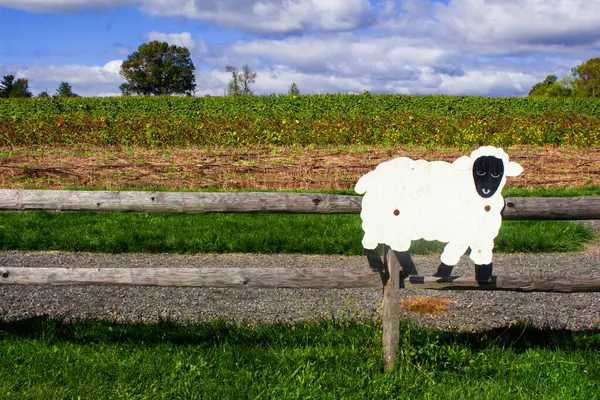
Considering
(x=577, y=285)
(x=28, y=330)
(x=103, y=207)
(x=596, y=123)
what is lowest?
(x=28, y=330)

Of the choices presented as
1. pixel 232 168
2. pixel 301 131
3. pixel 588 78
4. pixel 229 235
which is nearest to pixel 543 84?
pixel 588 78

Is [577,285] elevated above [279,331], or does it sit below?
above

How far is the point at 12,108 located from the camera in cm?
2803

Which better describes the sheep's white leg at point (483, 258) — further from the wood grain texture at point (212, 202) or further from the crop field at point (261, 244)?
the wood grain texture at point (212, 202)

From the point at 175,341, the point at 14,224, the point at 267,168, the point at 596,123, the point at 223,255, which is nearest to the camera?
the point at 175,341

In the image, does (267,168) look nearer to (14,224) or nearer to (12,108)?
(14,224)

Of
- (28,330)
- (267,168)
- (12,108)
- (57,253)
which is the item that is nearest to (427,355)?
(28,330)

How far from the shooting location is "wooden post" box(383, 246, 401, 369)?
348cm

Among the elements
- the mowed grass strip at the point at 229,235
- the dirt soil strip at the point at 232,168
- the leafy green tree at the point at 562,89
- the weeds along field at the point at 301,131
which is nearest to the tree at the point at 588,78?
the leafy green tree at the point at 562,89

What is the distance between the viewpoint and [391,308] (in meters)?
3.52

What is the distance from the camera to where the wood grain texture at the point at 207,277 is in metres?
3.73

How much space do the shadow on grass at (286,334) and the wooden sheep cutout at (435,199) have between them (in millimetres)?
740

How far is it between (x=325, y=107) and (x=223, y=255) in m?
20.7

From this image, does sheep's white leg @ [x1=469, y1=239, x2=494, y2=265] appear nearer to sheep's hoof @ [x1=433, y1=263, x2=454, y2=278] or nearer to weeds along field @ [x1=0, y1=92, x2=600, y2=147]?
sheep's hoof @ [x1=433, y1=263, x2=454, y2=278]
